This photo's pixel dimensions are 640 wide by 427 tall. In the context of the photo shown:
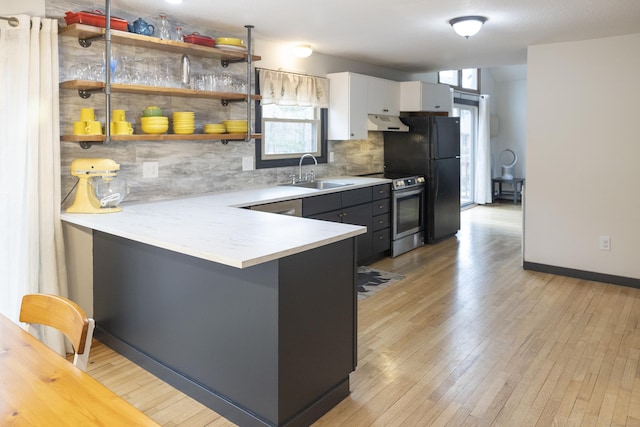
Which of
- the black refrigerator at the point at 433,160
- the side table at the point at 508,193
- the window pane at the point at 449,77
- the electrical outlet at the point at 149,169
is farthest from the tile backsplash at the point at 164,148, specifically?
the side table at the point at 508,193

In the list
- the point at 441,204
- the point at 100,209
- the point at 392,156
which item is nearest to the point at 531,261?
the point at 441,204

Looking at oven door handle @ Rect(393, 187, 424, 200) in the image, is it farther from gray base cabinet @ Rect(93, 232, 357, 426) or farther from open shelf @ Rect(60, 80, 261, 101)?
gray base cabinet @ Rect(93, 232, 357, 426)

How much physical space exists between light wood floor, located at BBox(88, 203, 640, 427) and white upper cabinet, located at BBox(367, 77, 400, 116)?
6.57ft

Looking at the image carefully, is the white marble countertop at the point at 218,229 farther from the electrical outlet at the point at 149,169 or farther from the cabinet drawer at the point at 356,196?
the cabinet drawer at the point at 356,196

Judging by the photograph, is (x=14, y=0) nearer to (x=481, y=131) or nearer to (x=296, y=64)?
(x=296, y=64)

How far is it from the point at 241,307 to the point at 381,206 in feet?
10.5

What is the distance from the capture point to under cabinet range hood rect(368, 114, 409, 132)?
18.3 ft

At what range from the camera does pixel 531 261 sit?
4941 mm

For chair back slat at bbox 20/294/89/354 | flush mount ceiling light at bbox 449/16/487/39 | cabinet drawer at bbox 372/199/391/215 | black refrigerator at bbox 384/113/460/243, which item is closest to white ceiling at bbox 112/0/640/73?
flush mount ceiling light at bbox 449/16/487/39

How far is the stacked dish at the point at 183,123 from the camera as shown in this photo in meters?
3.54

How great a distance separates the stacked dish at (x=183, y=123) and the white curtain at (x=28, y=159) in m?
0.82

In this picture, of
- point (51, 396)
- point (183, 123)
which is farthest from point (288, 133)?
point (51, 396)

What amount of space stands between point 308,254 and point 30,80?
74.5 inches

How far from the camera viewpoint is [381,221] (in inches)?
207
